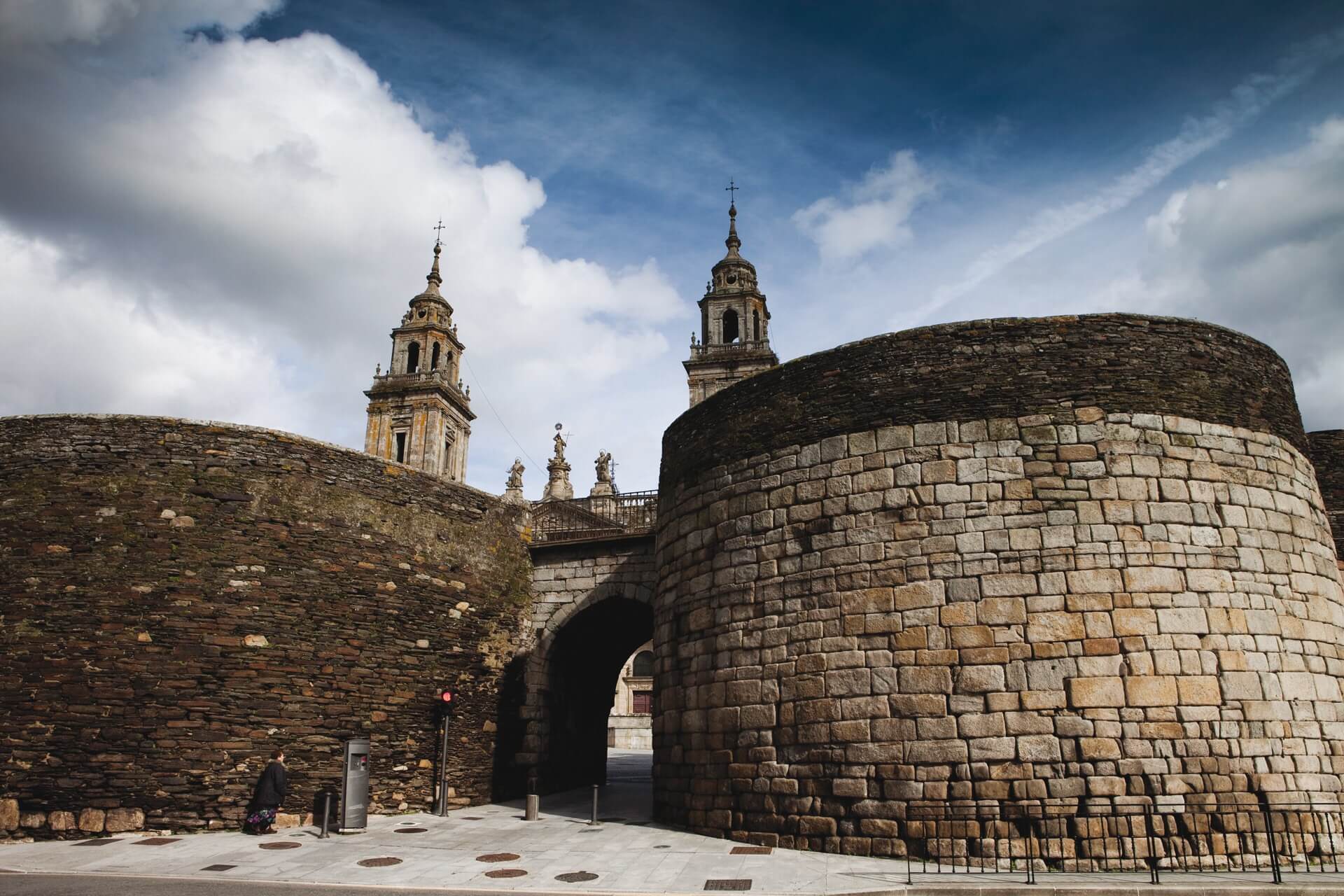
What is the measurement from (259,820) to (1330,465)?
677 inches

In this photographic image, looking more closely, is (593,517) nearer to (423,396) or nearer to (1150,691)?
(1150,691)

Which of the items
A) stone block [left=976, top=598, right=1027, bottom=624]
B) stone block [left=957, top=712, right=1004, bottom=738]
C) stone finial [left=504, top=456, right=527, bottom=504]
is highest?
stone finial [left=504, top=456, right=527, bottom=504]

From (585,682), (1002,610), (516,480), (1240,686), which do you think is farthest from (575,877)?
(516,480)

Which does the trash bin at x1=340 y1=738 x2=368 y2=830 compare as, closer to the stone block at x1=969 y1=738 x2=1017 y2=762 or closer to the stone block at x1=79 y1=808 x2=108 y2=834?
the stone block at x1=79 y1=808 x2=108 y2=834

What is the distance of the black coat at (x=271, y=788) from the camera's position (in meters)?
12.0

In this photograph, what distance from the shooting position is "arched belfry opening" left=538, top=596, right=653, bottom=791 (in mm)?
17875

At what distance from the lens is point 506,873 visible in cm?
978

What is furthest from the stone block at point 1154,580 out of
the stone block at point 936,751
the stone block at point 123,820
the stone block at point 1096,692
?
the stone block at point 123,820

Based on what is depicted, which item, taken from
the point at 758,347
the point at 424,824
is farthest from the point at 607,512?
the point at 758,347

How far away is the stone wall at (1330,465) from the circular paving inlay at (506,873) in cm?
1276

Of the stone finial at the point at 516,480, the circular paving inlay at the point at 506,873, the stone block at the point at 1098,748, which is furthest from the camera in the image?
the stone finial at the point at 516,480

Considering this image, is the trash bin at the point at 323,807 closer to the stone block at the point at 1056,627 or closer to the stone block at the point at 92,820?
the stone block at the point at 92,820

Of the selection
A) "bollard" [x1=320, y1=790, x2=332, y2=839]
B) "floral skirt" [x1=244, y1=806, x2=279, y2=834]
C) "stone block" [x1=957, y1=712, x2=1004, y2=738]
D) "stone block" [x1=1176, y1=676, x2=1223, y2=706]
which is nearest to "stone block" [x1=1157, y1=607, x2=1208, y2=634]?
"stone block" [x1=1176, y1=676, x2=1223, y2=706]

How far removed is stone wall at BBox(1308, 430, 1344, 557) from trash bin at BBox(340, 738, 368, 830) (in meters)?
15.2
